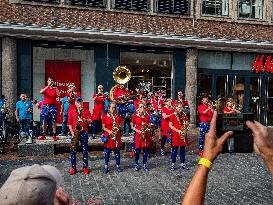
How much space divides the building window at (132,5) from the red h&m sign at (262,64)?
23.6 ft

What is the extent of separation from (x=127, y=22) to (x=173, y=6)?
2897 millimetres

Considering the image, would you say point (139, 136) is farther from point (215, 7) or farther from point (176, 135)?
point (215, 7)

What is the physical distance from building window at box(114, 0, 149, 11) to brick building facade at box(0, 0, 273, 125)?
0.05 meters

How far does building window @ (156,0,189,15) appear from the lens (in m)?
18.8

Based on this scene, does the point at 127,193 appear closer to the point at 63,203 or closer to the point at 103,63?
the point at 63,203

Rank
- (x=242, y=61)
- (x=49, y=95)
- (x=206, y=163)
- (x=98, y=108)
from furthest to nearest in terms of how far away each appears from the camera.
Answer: (x=242, y=61) → (x=98, y=108) → (x=49, y=95) → (x=206, y=163)

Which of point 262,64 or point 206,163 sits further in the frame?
point 262,64

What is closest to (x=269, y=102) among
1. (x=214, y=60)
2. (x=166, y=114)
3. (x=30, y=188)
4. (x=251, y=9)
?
(x=214, y=60)

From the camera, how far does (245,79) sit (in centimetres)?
2047

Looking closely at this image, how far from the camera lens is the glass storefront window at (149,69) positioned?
1830 centimetres

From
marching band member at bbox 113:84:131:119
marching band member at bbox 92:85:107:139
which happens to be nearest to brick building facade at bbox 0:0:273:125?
marching band member at bbox 113:84:131:119

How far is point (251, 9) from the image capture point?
20.5 metres

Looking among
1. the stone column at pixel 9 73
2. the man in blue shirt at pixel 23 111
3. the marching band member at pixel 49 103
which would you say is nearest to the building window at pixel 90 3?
the stone column at pixel 9 73

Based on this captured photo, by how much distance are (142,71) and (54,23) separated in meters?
5.02
